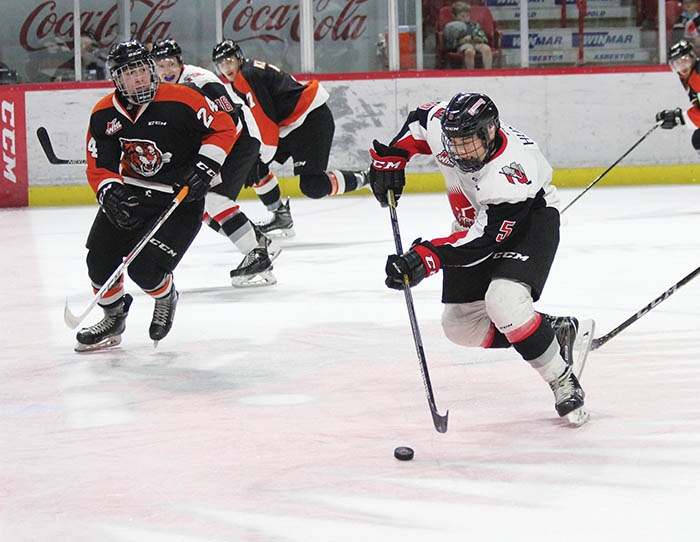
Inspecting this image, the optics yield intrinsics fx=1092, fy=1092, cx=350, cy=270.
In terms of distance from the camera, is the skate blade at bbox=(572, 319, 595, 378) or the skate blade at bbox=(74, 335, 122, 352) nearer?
the skate blade at bbox=(572, 319, 595, 378)

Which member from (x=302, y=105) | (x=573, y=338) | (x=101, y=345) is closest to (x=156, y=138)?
(x=101, y=345)

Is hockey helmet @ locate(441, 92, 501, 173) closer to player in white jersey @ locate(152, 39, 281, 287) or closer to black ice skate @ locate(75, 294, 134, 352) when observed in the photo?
black ice skate @ locate(75, 294, 134, 352)

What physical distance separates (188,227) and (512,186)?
1.41 meters

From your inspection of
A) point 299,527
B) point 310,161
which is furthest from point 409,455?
point 310,161

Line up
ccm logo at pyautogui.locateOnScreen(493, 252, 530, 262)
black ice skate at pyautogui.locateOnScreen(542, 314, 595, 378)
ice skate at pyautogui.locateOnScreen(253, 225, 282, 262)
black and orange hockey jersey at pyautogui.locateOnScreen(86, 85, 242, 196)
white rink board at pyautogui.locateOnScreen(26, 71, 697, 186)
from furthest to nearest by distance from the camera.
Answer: white rink board at pyautogui.locateOnScreen(26, 71, 697, 186), ice skate at pyautogui.locateOnScreen(253, 225, 282, 262), black and orange hockey jersey at pyautogui.locateOnScreen(86, 85, 242, 196), black ice skate at pyautogui.locateOnScreen(542, 314, 595, 378), ccm logo at pyautogui.locateOnScreen(493, 252, 530, 262)

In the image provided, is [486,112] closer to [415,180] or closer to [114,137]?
[114,137]

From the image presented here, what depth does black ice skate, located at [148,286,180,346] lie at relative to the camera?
3.49 metres

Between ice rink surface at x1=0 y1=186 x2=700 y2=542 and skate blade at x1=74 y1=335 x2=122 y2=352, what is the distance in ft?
0.11

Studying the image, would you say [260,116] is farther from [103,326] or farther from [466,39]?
[466,39]

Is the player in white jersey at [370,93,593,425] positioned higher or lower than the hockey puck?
higher

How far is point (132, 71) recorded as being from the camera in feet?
10.8

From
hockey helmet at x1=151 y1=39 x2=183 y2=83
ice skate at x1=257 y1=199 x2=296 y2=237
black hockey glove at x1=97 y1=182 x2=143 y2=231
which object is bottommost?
ice skate at x1=257 y1=199 x2=296 y2=237

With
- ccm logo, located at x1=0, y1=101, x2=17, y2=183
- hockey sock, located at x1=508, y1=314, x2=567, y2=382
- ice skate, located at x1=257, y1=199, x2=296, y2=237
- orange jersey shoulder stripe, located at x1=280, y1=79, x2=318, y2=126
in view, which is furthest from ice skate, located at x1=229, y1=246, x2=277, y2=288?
ccm logo, located at x1=0, y1=101, x2=17, y2=183

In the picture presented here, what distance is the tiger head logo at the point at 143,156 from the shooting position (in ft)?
11.3
